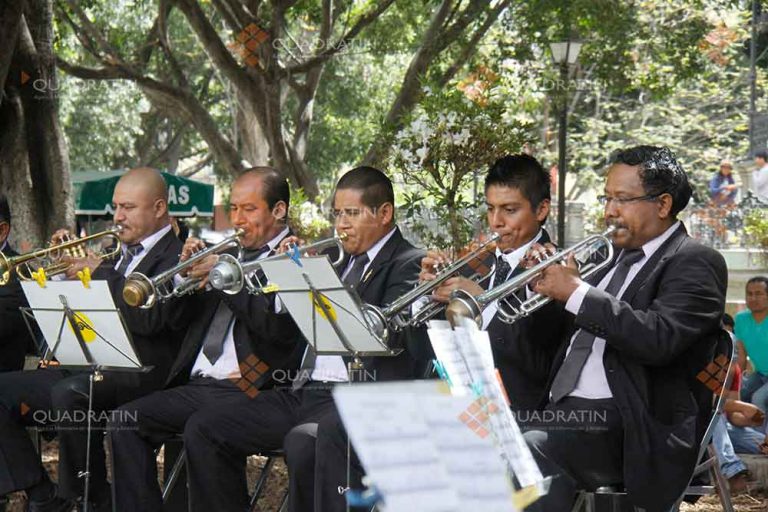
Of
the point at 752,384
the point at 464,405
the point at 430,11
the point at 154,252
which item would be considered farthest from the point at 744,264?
the point at 464,405

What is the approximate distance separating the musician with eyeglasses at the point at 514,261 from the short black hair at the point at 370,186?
0.70m

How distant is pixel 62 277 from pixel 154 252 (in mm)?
543

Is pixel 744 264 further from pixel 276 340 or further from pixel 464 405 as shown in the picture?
pixel 464 405

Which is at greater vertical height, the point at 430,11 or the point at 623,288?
the point at 430,11

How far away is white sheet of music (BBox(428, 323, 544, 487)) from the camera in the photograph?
303cm

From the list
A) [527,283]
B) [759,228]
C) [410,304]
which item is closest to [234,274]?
[410,304]

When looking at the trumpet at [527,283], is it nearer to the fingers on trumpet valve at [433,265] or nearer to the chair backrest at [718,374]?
the fingers on trumpet valve at [433,265]

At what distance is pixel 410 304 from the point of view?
5293 millimetres

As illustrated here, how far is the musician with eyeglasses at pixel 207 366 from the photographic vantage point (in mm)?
5867

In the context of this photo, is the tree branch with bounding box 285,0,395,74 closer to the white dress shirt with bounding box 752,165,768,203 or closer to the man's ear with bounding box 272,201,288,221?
the white dress shirt with bounding box 752,165,768,203

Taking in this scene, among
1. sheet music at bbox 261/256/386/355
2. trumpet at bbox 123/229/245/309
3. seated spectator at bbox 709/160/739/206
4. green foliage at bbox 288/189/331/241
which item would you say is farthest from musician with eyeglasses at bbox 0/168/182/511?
seated spectator at bbox 709/160/739/206

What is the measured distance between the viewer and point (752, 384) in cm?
859

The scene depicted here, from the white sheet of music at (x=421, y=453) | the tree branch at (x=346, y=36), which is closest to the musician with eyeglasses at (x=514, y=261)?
the white sheet of music at (x=421, y=453)

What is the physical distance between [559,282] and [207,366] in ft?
7.95
